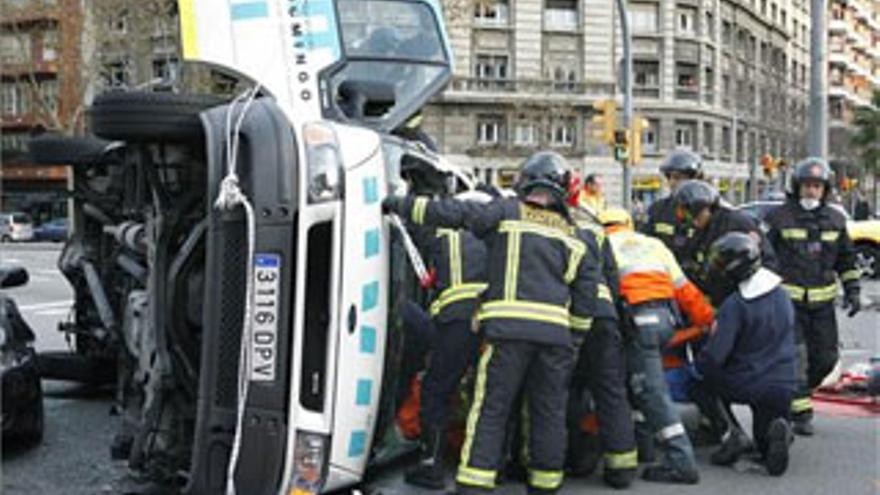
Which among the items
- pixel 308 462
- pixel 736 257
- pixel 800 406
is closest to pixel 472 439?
pixel 308 462

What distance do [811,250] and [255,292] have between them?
4411 millimetres

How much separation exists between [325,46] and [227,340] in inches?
93.6

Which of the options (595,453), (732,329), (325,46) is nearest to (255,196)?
(325,46)

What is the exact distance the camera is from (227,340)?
4.24 m

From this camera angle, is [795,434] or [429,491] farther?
[795,434]

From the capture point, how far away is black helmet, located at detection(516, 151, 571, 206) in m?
5.28

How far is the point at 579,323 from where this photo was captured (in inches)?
212

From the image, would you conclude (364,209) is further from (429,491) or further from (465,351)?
(429,491)

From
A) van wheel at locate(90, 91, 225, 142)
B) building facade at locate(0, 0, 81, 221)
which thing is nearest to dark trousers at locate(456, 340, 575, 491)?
van wheel at locate(90, 91, 225, 142)

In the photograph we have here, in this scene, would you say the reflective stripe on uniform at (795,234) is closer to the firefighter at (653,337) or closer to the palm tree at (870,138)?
the firefighter at (653,337)

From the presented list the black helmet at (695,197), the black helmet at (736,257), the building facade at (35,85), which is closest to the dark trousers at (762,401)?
the black helmet at (736,257)

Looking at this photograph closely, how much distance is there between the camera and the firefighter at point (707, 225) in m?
6.65

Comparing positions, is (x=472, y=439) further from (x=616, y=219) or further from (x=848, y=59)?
(x=848, y=59)

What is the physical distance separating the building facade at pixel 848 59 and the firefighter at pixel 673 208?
7003cm
